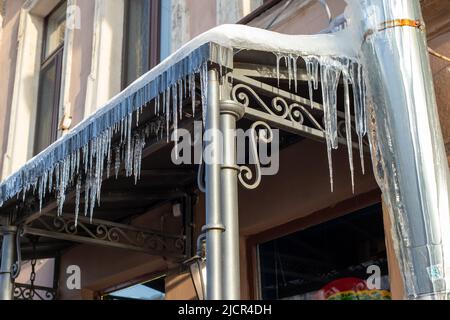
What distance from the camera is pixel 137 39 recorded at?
9.62 meters

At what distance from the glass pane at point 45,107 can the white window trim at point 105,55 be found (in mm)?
1891

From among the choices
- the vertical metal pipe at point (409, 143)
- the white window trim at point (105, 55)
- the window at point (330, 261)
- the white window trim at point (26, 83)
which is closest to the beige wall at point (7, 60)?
the white window trim at point (26, 83)

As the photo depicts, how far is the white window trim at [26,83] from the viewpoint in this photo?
10.9 meters

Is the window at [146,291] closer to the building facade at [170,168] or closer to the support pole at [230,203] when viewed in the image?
the building facade at [170,168]

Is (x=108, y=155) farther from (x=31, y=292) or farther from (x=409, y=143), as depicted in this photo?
(x=31, y=292)

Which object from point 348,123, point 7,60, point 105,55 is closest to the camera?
point 348,123

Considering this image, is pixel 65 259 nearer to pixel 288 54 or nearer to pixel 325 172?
pixel 325 172

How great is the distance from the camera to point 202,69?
13.7ft

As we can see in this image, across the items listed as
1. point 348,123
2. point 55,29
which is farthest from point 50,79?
point 348,123

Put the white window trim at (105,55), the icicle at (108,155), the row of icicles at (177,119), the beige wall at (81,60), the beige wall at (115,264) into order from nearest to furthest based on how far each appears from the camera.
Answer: the row of icicles at (177,119), the icicle at (108,155), the beige wall at (115,264), the white window trim at (105,55), the beige wall at (81,60)

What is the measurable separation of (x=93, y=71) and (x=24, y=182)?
12.0ft

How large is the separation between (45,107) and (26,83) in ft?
1.85
